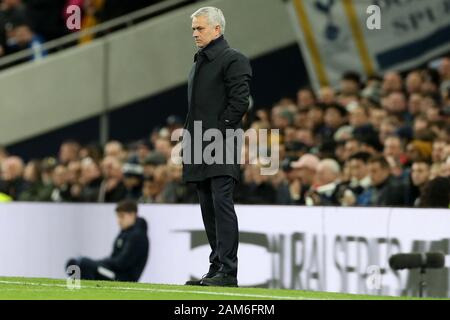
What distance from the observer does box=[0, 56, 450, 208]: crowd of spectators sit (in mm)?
14781

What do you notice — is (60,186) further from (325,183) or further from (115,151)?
(325,183)

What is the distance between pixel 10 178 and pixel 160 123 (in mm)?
3155

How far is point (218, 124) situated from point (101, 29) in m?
12.7

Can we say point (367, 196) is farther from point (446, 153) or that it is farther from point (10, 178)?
point (10, 178)

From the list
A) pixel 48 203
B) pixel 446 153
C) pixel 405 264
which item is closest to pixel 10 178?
pixel 48 203

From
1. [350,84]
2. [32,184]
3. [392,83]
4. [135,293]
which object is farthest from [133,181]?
[135,293]

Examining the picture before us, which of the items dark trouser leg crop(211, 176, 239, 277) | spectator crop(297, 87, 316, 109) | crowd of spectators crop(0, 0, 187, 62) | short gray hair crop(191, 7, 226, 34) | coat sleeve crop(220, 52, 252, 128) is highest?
crowd of spectators crop(0, 0, 187, 62)

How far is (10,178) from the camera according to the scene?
20.4m

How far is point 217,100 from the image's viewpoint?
1060 centimetres

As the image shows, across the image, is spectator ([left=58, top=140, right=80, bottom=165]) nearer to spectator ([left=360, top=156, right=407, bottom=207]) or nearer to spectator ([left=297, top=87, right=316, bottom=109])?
spectator ([left=297, top=87, right=316, bottom=109])

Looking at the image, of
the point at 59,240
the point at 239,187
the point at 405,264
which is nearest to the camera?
the point at 405,264

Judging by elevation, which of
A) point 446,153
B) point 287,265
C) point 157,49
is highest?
point 157,49

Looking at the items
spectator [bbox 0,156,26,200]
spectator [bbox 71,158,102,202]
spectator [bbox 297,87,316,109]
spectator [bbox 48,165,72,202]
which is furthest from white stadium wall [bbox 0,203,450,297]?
spectator [bbox 297,87,316,109]

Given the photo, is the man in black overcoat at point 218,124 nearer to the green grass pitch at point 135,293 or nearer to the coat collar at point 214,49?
the coat collar at point 214,49
